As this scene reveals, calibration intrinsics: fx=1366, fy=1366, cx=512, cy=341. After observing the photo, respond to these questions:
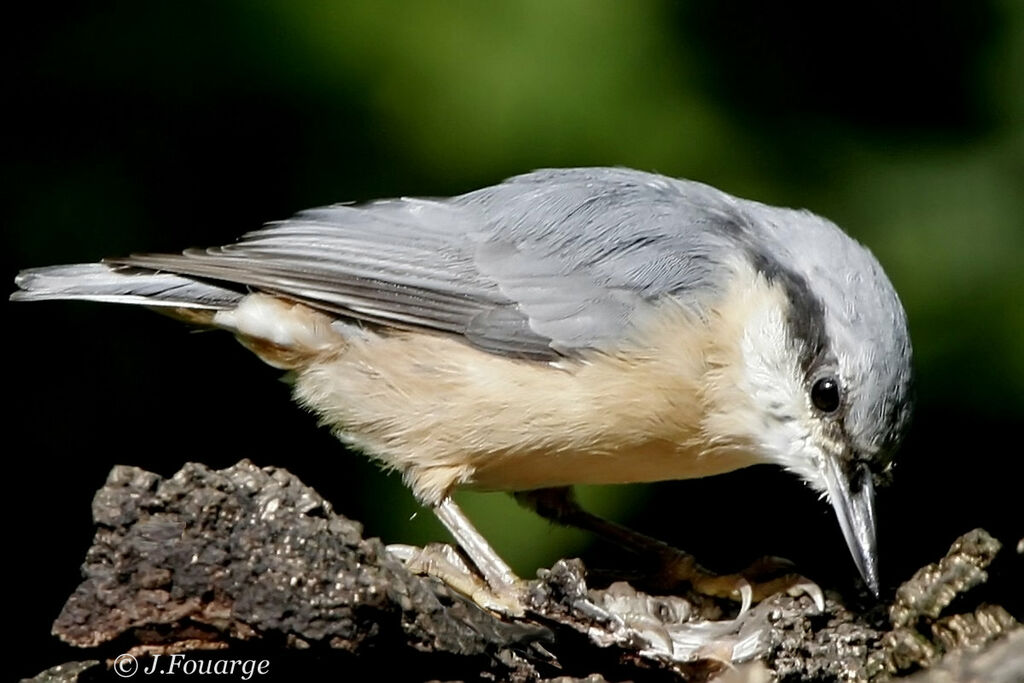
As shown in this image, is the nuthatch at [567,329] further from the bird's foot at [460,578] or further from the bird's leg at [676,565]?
the bird's leg at [676,565]

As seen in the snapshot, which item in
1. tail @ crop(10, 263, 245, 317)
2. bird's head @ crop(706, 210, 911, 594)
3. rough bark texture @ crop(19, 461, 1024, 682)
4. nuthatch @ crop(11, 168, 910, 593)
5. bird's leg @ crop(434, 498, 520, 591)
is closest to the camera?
rough bark texture @ crop(19, 461, 1024, 682)

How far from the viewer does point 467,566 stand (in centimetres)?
287

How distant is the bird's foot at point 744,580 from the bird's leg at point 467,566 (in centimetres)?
40

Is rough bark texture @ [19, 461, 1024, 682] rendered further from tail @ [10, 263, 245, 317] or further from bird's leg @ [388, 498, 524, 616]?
tail @ [10, 263, 245, 317]

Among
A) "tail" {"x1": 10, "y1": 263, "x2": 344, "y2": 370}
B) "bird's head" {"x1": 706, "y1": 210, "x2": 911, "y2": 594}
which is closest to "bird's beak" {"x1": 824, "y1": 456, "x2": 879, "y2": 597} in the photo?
"bird's head" {"x1": 706, "y1": 210, "x2": 911, "y2": 594}

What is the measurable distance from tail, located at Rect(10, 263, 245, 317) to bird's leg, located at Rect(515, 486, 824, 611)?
0.90 metres

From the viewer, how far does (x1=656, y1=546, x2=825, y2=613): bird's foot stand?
271 centimetres

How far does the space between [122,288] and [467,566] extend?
3.23ft

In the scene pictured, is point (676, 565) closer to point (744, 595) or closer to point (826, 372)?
point (744, 595)

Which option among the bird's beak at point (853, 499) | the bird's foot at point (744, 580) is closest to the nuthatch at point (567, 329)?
the bird's beak at point (853, 499)

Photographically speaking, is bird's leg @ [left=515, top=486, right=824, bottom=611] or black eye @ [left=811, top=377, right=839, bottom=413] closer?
black eye @ [left=811, top=377, right=839, bottom=413]

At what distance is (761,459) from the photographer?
2.79m

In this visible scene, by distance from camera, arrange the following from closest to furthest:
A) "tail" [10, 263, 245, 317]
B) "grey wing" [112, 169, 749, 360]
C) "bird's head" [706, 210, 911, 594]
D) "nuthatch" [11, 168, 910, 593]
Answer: "bird's head" [706, 210, 911, 594]
"nuthatch" [11, 168, 910, 593]
"grey wing" [112, 169, 749, 360]
"tail" [10, 263, 245, 317]

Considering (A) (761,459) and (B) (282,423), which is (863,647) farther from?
(B) (282,423)
